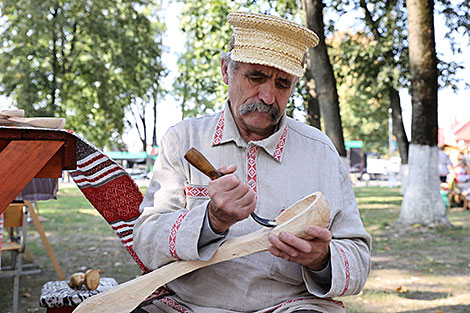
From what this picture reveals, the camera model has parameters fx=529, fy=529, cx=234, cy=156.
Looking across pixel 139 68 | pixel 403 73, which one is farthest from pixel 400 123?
pixel 139 68

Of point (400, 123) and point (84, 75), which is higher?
point (84, 75)

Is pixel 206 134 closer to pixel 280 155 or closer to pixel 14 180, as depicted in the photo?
pixel 280 155

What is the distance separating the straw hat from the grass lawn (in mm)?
3278

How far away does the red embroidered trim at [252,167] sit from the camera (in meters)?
2.21

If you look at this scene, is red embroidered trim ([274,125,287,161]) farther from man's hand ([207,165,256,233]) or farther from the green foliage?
the green foliage

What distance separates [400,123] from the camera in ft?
62.6

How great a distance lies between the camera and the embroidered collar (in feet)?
7.36

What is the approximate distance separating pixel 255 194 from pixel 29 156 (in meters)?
0.88

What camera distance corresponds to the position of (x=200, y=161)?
1.74 meters

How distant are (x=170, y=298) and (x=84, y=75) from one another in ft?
66.3

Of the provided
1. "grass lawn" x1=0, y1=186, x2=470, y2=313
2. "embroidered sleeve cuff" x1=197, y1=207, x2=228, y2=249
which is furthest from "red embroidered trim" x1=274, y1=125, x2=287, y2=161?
"grass lawn" x1=0, y1=186, x2=470, y2=313

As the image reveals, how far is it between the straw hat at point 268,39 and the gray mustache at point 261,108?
17cm

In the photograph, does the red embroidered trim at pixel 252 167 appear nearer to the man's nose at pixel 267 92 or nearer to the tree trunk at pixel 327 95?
the man's nose at pixel 267 92

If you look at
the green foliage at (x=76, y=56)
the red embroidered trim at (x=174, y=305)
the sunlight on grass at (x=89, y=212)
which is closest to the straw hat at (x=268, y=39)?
the red embroidered trim at (x=174, y=305)
